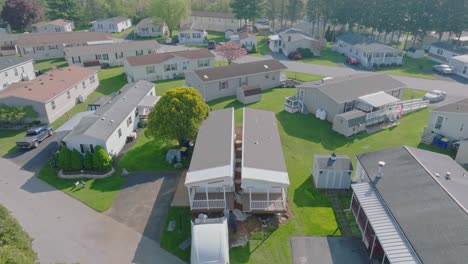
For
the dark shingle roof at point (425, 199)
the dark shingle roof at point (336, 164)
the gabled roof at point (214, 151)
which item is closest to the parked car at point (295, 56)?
the gabled roof at point (214, 151)

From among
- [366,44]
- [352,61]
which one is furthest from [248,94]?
[366,44]

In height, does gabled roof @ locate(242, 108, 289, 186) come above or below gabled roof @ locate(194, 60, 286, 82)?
below

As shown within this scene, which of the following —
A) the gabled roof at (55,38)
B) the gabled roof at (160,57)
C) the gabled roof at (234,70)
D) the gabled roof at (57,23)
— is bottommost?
the gabled roof at (234,70)

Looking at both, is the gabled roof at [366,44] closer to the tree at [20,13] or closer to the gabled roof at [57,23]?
the gabled roof at [57,23]

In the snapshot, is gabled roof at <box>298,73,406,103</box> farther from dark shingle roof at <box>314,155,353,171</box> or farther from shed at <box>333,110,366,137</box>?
dark shingle roof at <box>314,155,353,171</box>

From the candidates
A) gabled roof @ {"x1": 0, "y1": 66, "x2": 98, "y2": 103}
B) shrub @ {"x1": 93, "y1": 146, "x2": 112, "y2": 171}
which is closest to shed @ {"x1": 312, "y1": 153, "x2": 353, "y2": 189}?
shrub @ {"x1": 93, "y1": 146, "x2": 112, "y2": 171}

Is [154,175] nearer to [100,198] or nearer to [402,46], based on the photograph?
[100,198]

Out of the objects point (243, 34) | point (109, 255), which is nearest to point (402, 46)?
point (243, 34)
